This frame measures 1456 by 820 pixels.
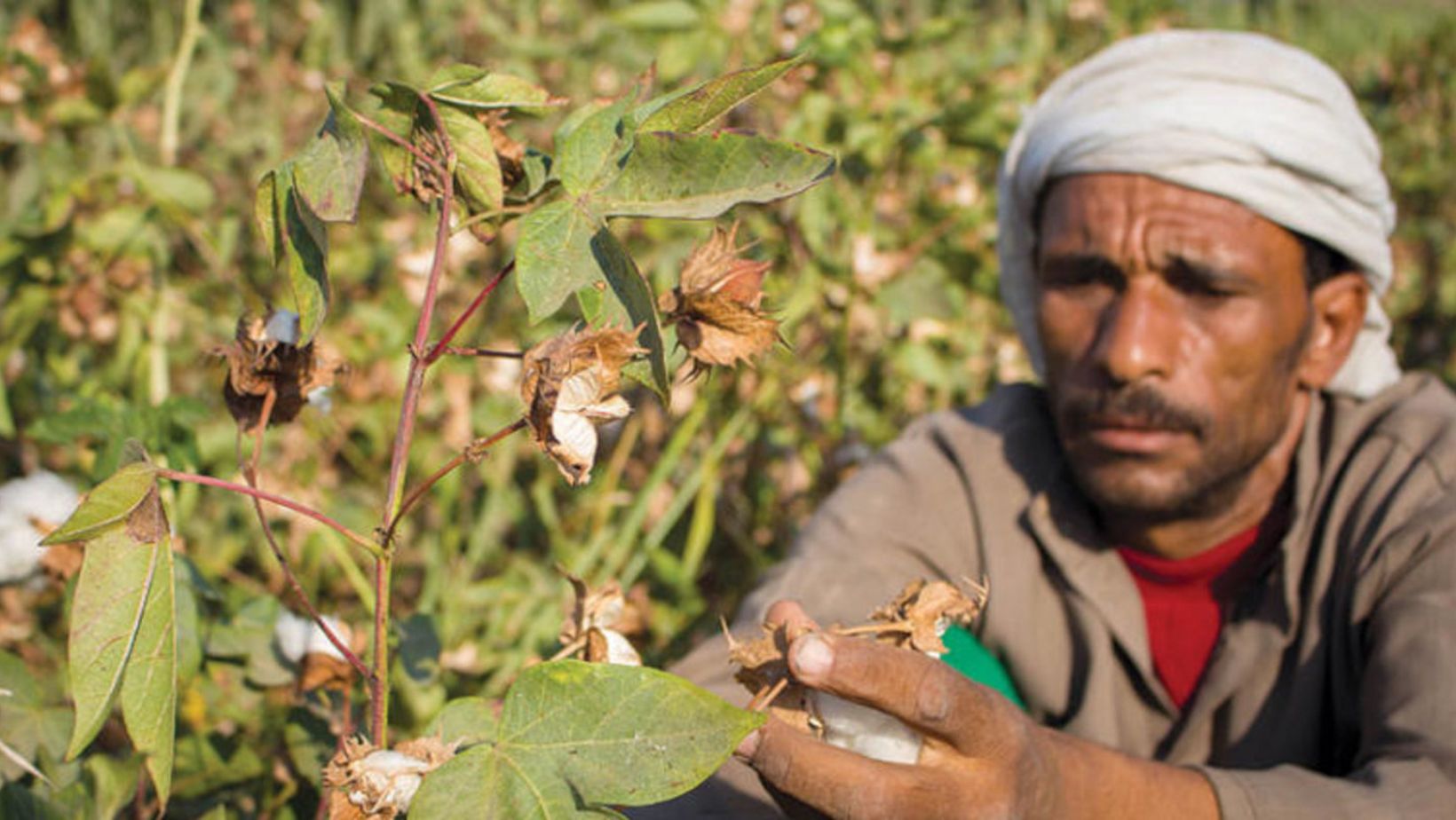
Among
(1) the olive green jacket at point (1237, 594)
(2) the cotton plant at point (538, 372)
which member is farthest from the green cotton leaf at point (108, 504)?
(1) the olive green jacket at point (1237, 594)

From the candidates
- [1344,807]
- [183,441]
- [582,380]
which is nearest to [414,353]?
[582,380]

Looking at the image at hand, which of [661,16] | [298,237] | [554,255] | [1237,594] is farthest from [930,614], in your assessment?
[661,16]

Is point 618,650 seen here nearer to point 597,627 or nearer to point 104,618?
point 597,627

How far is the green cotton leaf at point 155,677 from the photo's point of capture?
0.67m

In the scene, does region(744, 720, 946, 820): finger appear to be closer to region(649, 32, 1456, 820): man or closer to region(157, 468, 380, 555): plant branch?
region(157, 468, 380, 555): plant branch

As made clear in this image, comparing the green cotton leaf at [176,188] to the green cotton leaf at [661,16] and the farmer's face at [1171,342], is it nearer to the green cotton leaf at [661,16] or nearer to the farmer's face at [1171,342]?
the green cotton leaf at [661,16]

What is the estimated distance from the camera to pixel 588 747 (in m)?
0.69

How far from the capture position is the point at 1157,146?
Answer: 151 cm

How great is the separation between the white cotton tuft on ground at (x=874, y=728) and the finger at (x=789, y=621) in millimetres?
49

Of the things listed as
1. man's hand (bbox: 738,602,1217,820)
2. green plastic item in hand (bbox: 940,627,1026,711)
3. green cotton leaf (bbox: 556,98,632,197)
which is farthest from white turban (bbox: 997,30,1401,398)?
green cotton leaf (bbox: 556,98,632,197)

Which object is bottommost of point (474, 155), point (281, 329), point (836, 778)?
point (836, 778)

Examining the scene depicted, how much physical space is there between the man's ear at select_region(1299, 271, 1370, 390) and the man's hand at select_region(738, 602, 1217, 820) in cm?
87

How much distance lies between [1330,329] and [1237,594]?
0.32 metres

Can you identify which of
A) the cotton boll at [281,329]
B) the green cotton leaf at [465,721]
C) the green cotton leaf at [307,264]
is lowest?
the green cotton leaf at [465,721]
